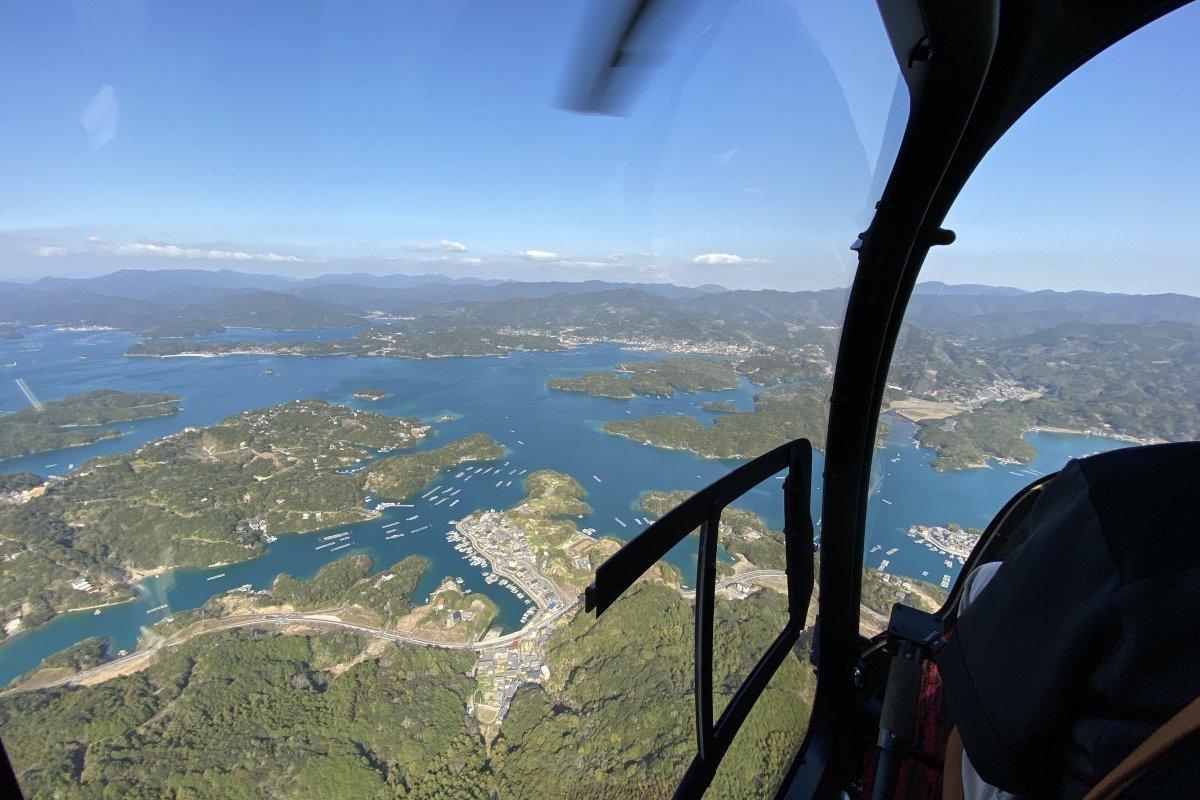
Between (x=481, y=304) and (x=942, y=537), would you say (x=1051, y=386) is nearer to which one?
(x=942, y=537)

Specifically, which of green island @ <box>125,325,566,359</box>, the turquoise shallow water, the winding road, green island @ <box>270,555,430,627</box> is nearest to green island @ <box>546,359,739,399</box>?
the turquoise shallow water

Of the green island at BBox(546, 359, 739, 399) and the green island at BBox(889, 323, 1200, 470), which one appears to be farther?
the green island at BBox(546, 359, 739, 399)

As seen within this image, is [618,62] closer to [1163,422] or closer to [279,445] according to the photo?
[1163,422]

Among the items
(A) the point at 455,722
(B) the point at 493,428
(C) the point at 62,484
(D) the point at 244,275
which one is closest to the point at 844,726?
(A) the point at 455,722

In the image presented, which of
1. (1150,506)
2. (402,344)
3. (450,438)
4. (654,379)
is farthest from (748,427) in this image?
(402,344)

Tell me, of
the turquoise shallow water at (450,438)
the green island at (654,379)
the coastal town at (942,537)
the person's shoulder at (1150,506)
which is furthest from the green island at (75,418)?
the coastal town at (942,537)

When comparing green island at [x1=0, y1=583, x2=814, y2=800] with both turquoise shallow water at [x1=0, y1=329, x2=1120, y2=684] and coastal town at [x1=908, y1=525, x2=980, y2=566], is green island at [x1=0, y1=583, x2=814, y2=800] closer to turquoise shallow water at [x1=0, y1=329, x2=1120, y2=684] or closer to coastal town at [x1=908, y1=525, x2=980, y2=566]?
turquoise shallow water at [x1=0, y1=329, x2=1120, y2=684]
